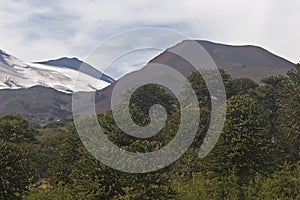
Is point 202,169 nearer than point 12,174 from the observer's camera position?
No

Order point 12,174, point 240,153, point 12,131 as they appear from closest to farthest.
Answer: point 12,174
point 240,153
point 12,131

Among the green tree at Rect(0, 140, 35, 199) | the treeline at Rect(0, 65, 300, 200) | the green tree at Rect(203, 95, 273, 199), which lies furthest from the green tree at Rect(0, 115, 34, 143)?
the green tree at Rect(203, 95, 273, 199)

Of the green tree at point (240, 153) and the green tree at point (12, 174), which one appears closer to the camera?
the green tree at point (12, 174)

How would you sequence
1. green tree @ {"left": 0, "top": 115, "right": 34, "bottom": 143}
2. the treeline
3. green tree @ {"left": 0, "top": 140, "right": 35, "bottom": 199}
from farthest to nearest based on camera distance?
green tree @ {"left": 0, "top": 115, "right": 34, "bottom": 143}
green tree @ {"left": 0, "top": 140, "right": 35, "bottom": 199}
the treeline

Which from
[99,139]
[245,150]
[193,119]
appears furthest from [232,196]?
[99,139]

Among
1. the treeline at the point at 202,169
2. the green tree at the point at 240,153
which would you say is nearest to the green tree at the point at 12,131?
the treeline at the point at 202,169

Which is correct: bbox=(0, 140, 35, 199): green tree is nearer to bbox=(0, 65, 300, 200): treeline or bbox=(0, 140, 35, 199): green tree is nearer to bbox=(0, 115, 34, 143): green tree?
bbox=(0, 65, 300, 200): treeline

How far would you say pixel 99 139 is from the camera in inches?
1378

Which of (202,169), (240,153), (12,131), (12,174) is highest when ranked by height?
(240,153)

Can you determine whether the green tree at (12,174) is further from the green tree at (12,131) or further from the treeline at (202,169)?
the green tree at (12,131)

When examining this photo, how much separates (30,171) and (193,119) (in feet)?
55.3

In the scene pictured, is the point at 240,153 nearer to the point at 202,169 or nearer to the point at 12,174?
the point at 202,169

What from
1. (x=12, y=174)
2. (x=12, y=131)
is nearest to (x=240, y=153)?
(x=12, y=174)

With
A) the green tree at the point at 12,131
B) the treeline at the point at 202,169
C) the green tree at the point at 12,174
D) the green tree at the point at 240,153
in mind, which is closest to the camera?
the treeline at the point at 202,169
